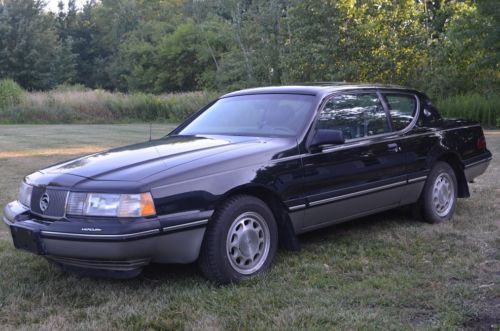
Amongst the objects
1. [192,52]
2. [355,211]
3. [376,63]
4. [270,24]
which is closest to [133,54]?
[192,52]

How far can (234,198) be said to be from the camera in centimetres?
450

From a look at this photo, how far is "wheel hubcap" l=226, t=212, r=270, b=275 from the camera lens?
4.45m

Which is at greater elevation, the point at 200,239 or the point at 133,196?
the point at 133,196

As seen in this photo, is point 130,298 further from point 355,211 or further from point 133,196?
point 355,211

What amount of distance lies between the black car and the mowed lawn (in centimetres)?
23

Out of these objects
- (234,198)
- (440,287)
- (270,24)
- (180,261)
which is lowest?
(440,287)

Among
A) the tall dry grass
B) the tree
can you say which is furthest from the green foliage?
the tall dry grass

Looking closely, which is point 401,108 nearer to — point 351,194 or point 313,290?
point 351,194

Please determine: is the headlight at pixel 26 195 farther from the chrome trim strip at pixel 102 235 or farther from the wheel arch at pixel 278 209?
the wheel arch at pixel 278 209

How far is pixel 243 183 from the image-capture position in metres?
4.50

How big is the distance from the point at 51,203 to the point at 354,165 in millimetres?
2456

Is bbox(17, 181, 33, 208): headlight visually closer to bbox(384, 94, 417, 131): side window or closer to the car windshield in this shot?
the car windshield

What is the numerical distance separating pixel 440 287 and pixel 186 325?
1752 millimetres

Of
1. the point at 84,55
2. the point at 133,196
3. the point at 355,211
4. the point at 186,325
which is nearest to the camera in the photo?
the point at 186,325
